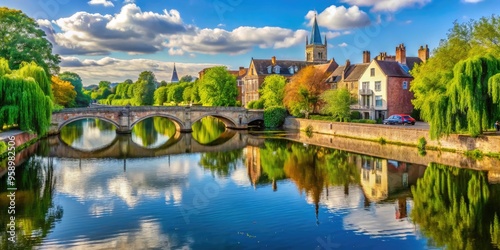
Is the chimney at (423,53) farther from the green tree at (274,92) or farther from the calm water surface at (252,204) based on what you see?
the calm water surface at (252,204)

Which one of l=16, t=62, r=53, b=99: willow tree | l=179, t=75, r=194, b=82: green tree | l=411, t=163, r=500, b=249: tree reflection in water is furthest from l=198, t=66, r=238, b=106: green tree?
l=179, t=75, r=194, b=82: green tree

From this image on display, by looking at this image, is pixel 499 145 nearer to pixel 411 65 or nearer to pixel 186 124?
pixel 411 65

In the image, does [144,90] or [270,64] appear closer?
[270,64]

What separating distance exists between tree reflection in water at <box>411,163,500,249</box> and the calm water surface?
43 mm

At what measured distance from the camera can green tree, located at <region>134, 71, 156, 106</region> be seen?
114 metres

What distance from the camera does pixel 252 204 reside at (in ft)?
63.5

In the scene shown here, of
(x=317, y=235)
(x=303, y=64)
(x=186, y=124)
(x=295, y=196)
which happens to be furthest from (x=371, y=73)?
(x=317, y=235)

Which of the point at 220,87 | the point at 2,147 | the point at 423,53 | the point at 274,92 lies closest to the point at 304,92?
the point at 274,92

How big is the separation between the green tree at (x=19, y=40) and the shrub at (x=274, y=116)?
27.3 metres

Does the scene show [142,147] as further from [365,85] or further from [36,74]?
[365,85]

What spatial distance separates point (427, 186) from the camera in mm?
22188

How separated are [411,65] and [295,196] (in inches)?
1604

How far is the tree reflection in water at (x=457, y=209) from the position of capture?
47.9ft

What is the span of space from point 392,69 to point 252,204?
3727 cm
